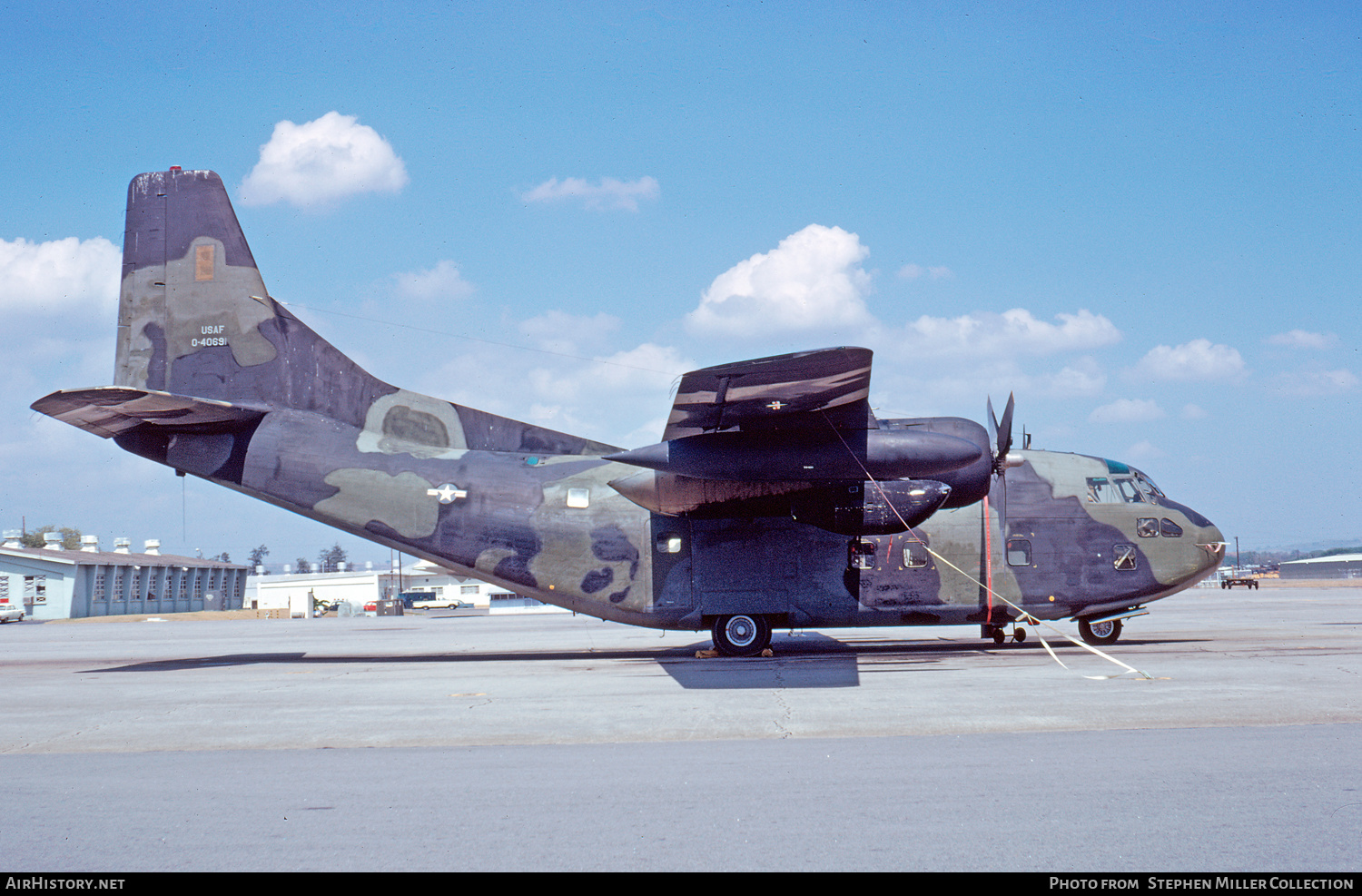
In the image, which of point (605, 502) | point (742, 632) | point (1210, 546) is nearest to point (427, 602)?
point (605, 502)

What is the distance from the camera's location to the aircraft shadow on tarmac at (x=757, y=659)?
14234 millimetres

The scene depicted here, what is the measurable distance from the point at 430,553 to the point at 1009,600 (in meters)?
11.7

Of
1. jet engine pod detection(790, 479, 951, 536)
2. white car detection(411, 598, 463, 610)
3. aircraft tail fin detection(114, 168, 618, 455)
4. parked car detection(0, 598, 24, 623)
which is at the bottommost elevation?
white car detection(411, 598, 463, 610)

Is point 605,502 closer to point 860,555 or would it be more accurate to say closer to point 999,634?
point 860,555

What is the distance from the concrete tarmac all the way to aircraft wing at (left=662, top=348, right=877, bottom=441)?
13.8ft

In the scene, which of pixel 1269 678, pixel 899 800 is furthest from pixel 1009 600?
pixel 899 800

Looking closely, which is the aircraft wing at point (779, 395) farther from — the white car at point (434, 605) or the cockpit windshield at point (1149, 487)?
the white car at point (434, 605)

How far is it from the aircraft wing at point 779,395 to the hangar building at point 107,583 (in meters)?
57.9

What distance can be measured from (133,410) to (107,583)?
5370 cm

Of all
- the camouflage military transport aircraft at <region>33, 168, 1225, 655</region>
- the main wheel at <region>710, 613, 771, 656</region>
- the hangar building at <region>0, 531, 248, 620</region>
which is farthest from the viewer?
the hangar building at <region>0, 531, 248, 620</region>

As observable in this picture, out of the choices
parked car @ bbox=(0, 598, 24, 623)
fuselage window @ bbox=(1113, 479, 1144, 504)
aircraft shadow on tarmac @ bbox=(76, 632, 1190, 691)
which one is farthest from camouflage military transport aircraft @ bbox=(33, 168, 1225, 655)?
parked car @ bbox=(0, 598, 24, 623)

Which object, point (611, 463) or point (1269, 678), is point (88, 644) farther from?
point (1269, 678)

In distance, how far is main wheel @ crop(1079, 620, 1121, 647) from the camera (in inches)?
761

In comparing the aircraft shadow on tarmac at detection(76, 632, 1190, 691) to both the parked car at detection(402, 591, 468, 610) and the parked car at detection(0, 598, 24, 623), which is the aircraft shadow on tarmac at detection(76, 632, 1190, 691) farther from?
the parked car at detection(402, 591, 468, 610)
